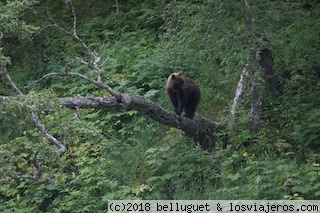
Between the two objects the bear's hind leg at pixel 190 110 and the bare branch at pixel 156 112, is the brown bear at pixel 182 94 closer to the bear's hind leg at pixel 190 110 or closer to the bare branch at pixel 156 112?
the bear's hind leg at pixel 190 110

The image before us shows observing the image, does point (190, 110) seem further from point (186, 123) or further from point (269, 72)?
point (269, 72)

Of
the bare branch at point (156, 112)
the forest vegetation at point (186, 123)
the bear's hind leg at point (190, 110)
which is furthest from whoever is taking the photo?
the bear's hind leg at point (190, 110)

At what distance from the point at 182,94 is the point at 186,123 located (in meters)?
1.04

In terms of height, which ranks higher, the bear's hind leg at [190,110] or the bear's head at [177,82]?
the bear's head at [177,82]

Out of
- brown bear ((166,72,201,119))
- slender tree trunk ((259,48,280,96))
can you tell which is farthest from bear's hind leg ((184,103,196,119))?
slender tree trunk ((259,48,280,96))

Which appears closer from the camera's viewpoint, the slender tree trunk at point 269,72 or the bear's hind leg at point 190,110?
the bear's hind leg at point 190,110

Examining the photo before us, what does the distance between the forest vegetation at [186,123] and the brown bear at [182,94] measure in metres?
0.36

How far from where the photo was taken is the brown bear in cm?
1236

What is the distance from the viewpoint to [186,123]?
37.8 ft

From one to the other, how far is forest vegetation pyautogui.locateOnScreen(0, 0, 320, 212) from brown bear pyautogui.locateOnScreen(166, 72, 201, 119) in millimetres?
359

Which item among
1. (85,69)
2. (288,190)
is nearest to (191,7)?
(288,190)

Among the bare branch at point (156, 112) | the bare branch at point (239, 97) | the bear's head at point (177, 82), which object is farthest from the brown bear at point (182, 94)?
the bare branch at point (239, 97)

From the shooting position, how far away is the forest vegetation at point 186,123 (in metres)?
10.0

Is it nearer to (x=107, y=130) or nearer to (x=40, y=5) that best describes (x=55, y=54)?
(x=40, y=5)
